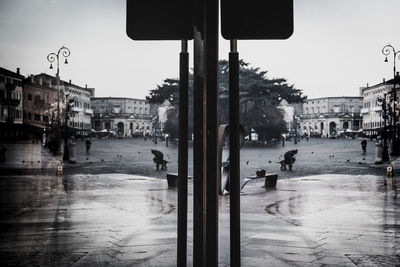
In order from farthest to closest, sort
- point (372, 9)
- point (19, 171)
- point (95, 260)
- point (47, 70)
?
point (19, 171) → point (372, 9) → point (47, 70) → point (95, 260)

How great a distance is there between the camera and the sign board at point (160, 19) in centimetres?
120

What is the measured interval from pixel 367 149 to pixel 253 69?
3.69 meters

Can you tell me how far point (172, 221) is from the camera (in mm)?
4395

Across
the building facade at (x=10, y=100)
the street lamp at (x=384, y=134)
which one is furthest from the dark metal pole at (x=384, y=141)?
the building facade at (x=10, y=100)

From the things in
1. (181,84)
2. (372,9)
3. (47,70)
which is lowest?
(181,84)

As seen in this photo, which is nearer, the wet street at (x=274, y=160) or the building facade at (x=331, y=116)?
the building facade at (x=331, y=116)

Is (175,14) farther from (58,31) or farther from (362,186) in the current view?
(362,186)

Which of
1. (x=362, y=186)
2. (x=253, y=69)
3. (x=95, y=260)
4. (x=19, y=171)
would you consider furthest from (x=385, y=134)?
(x=19, y=171)

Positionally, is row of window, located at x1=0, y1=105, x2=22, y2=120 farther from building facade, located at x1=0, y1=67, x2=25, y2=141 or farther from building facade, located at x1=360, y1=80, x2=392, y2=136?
building facade, located at x1=360, y1=80, x2=392, y2=136

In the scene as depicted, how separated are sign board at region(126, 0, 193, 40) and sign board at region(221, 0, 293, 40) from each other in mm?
112

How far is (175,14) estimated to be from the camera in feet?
3.96

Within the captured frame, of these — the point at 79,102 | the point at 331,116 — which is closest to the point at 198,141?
the point at 79,102

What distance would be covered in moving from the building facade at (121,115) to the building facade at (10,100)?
1.17m

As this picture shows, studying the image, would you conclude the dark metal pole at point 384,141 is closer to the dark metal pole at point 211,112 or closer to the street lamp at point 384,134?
the street lamp at point 384,134
